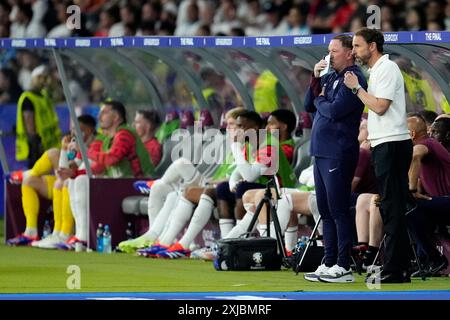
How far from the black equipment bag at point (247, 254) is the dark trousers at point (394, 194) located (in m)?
2.01

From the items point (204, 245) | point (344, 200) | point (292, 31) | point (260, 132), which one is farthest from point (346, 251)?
point (292, 31)

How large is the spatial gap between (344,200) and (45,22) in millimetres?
15157

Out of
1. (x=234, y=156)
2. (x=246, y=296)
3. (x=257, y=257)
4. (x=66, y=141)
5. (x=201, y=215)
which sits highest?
(x=66, y=141)

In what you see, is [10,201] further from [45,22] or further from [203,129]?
[45,22]

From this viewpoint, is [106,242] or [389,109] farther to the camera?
[106,242]

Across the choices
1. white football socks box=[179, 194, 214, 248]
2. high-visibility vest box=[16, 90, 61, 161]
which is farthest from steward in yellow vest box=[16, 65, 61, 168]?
white football socks box=[179, 194, 214, 248]

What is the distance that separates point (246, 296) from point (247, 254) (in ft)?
9.11

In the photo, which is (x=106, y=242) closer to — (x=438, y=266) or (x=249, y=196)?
(x=249, y=196)

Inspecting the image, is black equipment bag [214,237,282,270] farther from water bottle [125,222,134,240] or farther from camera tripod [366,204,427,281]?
water bottle [125,222,134,240]

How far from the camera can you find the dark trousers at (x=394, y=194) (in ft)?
39.3

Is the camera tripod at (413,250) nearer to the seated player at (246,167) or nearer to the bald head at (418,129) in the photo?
the bald head at (418,129)

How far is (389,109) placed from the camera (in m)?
12.0

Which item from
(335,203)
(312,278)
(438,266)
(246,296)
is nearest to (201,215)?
(312,278)

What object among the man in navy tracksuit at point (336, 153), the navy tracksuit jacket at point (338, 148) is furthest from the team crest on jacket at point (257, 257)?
the navy tracksuit jacket at point (338, 148)
